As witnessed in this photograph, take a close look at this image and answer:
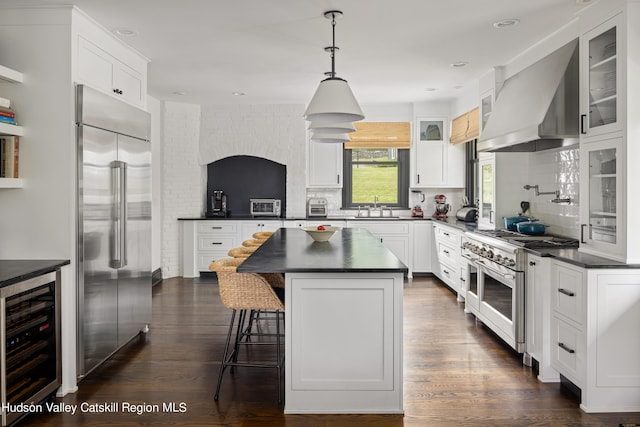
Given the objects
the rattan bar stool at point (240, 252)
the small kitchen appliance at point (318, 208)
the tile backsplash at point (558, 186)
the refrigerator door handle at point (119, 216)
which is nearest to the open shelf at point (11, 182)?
the refrigerator door handle at point (119, 216)

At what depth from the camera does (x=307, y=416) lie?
9.76ft

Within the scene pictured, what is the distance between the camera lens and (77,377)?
3.51 metres

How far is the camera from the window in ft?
26.8

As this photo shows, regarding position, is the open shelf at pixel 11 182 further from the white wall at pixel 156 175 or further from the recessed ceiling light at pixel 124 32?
the white wall at pixel 156 175

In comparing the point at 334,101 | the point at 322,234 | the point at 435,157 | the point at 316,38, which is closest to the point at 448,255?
the point at 435,157

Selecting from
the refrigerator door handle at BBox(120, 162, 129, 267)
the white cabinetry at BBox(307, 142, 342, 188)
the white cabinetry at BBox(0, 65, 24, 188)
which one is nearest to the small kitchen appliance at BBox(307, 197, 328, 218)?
the white cabinetry at BBox(307, 142, 342, 188)

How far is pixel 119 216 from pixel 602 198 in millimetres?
3564

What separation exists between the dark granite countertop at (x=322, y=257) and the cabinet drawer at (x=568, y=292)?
111 cm

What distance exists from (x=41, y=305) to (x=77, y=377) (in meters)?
0.69

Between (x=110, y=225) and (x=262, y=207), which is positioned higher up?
(x=262, y=207)

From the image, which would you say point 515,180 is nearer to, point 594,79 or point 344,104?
point 594,79

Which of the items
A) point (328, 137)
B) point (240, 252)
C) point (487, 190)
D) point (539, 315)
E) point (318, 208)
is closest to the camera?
point (539, 315)

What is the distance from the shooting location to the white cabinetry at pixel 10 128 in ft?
10.5

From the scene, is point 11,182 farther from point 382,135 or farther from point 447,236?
point 382,135
